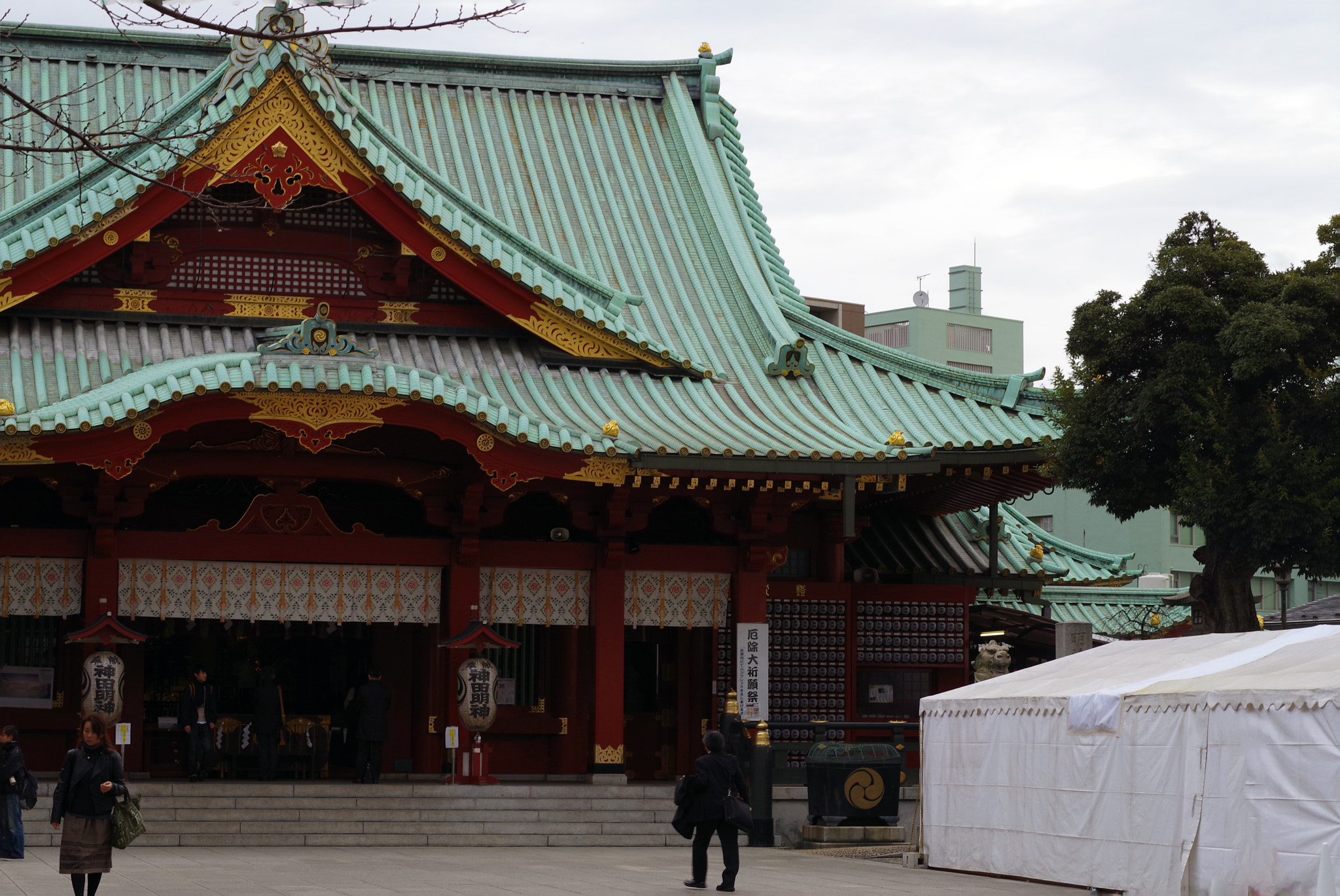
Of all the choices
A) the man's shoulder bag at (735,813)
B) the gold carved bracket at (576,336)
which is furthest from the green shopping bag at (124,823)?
the gold carved bracket at (576,336)

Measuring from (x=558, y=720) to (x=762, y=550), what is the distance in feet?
11.7

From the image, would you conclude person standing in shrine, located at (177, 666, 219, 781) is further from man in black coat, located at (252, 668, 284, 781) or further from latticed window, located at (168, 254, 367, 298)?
latticed window, located at (168, 254, 367, 298)

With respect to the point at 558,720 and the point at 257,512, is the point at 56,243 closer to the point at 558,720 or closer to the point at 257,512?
the point at 257,512

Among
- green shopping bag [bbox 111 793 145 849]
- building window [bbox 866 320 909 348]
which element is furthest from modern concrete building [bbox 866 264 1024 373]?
green shopping bag [bbox 111 793 145 849]

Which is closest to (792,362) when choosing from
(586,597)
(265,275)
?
(586,597)

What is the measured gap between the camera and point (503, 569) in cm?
2256

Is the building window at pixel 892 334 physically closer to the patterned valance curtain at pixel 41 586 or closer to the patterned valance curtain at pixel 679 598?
the patterned valance curtain at pixel 679 598

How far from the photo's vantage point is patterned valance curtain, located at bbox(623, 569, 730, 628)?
23.0 m

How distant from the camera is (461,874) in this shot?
16.1 metres

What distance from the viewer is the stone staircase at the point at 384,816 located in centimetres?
1922

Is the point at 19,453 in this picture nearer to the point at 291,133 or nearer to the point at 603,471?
the point at 291,133

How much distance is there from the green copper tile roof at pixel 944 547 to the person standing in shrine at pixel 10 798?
1236 cm

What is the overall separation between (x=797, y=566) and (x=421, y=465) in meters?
5.70

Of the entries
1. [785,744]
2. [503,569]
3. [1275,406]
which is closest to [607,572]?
[503,569]
